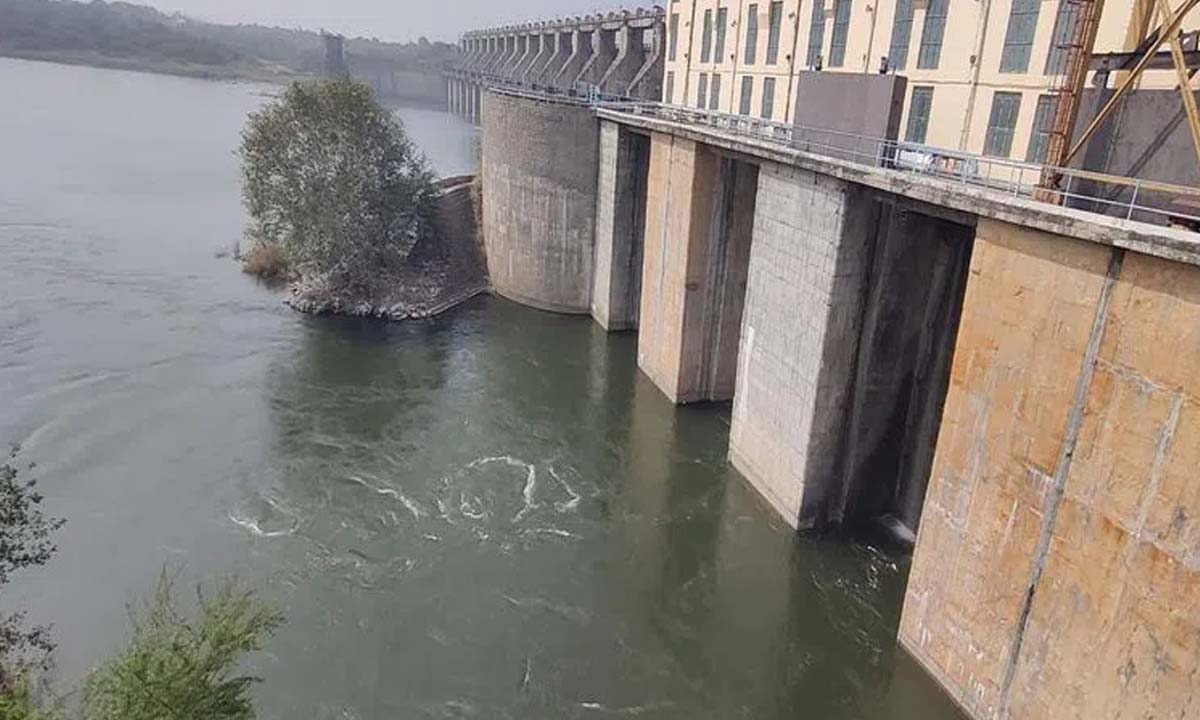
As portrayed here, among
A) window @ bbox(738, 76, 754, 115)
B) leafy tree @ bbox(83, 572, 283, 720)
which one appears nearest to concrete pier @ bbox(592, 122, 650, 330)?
window @ bbox(738, 76, 754, 115)

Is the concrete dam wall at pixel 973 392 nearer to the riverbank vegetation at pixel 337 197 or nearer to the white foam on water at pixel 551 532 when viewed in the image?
the white foam on water at pixel 551 532

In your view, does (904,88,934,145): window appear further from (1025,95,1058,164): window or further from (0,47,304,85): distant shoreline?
(0,47,304,85): distant shoreline

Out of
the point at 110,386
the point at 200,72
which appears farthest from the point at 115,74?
the point at 110,386

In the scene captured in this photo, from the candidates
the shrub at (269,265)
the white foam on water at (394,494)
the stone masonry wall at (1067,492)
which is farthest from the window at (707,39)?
the stone masonry wall at (1067,492)

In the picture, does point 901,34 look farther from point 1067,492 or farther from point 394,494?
point 394,494

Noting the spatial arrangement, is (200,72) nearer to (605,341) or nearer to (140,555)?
(605,341)

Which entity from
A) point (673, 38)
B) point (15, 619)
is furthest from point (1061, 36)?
point (15, 619)
